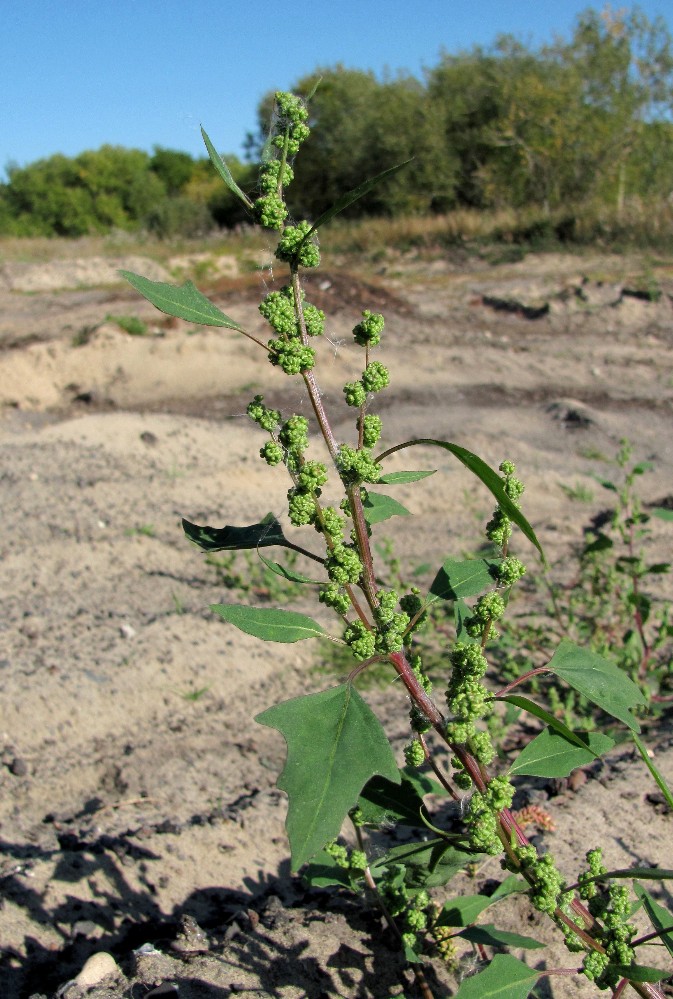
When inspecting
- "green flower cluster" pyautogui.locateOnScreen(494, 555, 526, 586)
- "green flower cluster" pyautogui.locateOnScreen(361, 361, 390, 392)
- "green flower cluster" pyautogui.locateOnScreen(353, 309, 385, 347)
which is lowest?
"green flower cluster" pyautogui.locateOnScreen(494, 555, 526, 586)

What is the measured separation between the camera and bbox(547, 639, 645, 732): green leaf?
1.18m

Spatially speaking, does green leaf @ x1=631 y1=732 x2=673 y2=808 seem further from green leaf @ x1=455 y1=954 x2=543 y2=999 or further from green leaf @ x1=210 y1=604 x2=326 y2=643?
green leaf @ x1=210 y1=604 x2=326 y2=643

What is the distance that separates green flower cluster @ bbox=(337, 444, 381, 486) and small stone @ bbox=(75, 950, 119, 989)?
3.92ft

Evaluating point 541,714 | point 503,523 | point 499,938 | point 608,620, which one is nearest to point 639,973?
point 499,938

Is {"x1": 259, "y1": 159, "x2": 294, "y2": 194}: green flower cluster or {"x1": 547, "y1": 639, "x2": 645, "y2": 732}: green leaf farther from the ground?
{"x1": 259, "y1": 159, "x2": 294, "y2": 194}: green flower cluster

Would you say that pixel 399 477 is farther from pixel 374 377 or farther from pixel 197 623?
pixel 197 623

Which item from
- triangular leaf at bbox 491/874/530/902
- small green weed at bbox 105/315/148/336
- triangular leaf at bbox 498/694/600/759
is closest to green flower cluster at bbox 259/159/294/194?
triangular leaf at bbox 498/694/600/759

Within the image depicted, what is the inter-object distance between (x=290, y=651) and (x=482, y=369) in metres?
5.69

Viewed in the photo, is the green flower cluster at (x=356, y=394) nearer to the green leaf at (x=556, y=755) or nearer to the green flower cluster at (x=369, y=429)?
the green flower cluster at (x=369, y=429)

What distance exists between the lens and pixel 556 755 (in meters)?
1.28

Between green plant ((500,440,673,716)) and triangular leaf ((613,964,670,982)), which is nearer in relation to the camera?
triangular leaf ((613,964,670,982))

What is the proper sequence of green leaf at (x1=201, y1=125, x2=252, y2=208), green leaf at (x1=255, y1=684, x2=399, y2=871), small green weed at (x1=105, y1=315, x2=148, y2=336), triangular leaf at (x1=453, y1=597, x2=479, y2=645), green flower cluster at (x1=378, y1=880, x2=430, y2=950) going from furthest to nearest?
1. small green weed at (x1=105, y1=315, x2=148, y2=336)
2. green flower cluster at (x1=378, y1=880, x2=430, y2=950)
3. triangular leaf at (x1=453, y1=597, x2=479, y2=645)
4. green leaf at (x1=201, y1=125, x2=252, y2=208)
5. green leaf at (x1=255, y1=684, x2=399, y2=871)

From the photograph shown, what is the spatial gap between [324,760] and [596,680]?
0.48 m

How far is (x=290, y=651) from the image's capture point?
12.1 feet
